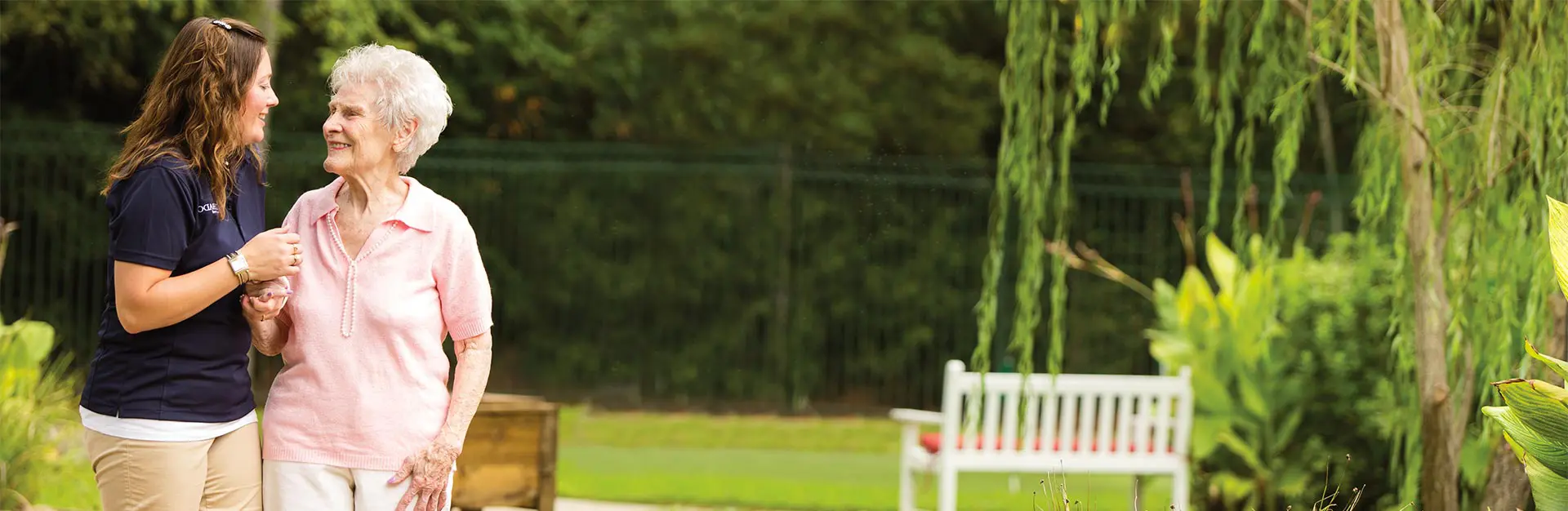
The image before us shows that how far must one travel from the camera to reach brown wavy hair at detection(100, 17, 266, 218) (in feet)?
8.87

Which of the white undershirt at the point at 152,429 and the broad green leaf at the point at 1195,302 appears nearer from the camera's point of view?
the white undershirt at the point at 152,429

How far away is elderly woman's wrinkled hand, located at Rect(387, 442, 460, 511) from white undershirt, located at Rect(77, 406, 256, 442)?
0.35m

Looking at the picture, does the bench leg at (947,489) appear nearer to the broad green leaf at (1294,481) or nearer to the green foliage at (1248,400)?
the green foliage at (1248,400)

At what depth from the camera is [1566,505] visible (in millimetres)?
3223

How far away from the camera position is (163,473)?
2699 mm

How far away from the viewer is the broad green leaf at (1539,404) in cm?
314

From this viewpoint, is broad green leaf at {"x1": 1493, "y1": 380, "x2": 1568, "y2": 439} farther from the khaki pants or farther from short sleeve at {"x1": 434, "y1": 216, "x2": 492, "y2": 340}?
the khaki pants

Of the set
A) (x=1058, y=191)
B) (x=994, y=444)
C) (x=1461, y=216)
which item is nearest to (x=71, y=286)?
(x=994, y=444)

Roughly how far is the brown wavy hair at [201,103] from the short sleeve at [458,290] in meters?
0.41

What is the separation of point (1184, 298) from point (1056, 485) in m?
3.77

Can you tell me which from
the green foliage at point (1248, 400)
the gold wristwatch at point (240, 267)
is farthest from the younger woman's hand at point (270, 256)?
the green foliage at point (1248, 400)

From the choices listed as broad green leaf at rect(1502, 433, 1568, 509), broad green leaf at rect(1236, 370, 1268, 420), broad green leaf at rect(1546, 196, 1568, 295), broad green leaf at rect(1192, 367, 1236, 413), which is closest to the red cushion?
broad green leaf at rect(1192, 367, 1236, 413)

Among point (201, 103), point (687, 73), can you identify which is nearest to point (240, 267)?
point (201, 103)

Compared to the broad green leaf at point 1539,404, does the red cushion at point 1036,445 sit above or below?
below
